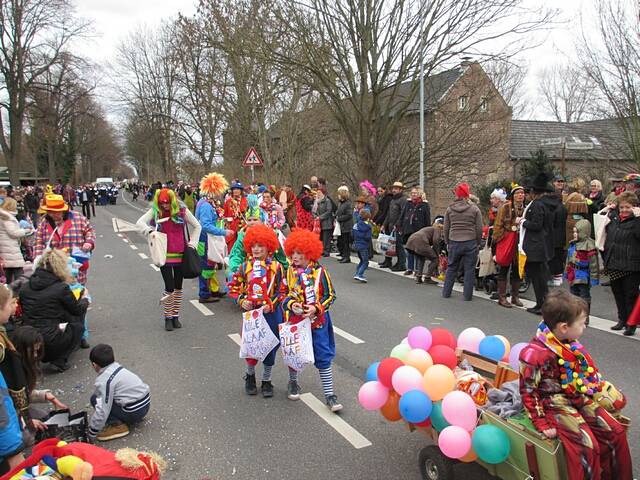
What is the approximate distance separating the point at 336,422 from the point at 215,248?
4.68 metres

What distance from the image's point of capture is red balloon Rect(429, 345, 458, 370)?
360 centimetres

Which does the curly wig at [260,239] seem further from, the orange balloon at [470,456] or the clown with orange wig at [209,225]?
the clown with orange wig at [209,225]

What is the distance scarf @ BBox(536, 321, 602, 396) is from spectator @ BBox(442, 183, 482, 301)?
225 inches

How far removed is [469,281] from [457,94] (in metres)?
11.3

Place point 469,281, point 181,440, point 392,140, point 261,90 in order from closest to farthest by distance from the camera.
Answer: point 181,440
point 469,281
point 392,140
point 261,90

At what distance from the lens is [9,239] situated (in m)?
7.86

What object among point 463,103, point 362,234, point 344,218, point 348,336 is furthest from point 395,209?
point 463,103

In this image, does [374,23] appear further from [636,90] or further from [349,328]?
[349,328]

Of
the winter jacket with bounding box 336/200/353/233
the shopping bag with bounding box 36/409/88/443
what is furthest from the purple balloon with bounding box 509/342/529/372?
the winter jacket with bounding box 336/200/353/233

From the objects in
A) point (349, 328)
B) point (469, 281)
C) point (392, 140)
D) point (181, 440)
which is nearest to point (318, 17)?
point (392, 140)

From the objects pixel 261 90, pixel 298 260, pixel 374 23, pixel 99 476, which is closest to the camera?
pixel 99 476

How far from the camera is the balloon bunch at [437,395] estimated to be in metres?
2.93

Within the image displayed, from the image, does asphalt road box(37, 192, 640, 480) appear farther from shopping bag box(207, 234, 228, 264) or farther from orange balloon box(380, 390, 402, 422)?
shopping bag box(207, 234, 228, 264)

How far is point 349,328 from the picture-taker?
710cm
